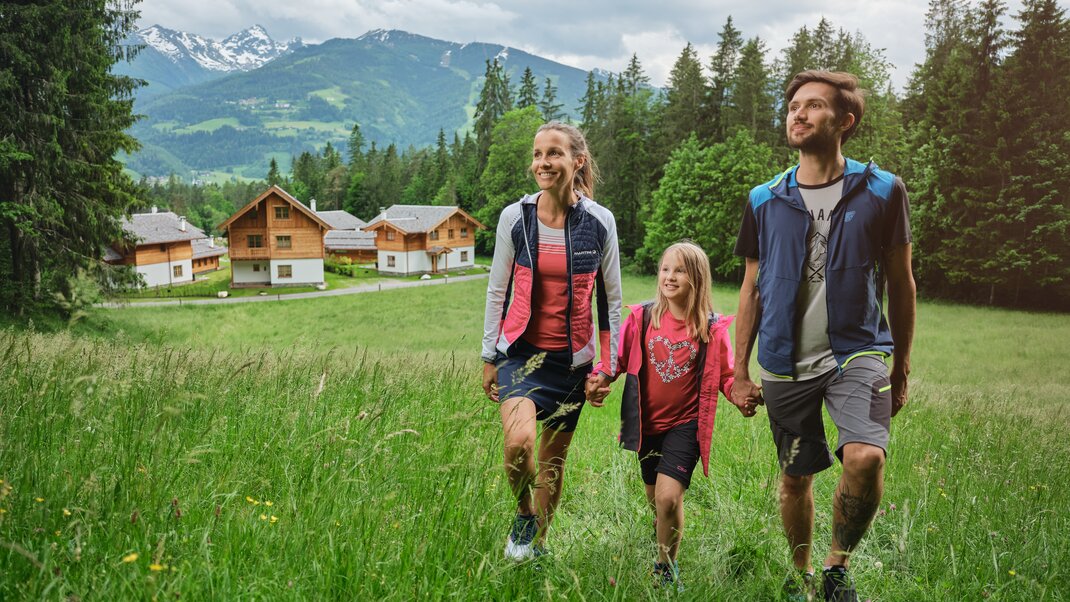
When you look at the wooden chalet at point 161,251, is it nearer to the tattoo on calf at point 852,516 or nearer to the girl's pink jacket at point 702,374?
the girl's pink jacket at point 702,374

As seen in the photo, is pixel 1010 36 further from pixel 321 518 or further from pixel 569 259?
pixel 321 518

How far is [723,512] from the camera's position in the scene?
3.79 meters

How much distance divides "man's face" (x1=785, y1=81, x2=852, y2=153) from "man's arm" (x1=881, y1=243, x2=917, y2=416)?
60 cm

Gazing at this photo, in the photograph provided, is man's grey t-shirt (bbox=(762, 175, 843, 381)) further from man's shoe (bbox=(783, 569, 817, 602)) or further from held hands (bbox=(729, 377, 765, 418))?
man's shoe (bbox=(783, 569, 817, 602))

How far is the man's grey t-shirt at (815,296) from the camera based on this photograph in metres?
3.01

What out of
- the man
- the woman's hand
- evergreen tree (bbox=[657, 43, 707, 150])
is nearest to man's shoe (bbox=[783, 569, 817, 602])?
the man

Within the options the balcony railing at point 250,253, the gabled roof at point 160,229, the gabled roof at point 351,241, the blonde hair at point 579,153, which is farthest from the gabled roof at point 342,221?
the blonde hair at point 579,153

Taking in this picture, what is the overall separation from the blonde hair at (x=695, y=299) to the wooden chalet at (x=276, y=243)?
4600 centimetres

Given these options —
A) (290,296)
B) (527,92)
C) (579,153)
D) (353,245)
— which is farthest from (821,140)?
(527,92)

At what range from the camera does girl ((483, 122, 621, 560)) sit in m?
3.37

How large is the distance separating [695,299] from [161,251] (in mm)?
49555

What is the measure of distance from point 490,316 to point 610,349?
0.70 meters

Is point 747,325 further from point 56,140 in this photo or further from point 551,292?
point 56,140

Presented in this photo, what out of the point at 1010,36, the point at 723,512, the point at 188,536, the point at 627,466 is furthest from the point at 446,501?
the point at 1010,36
